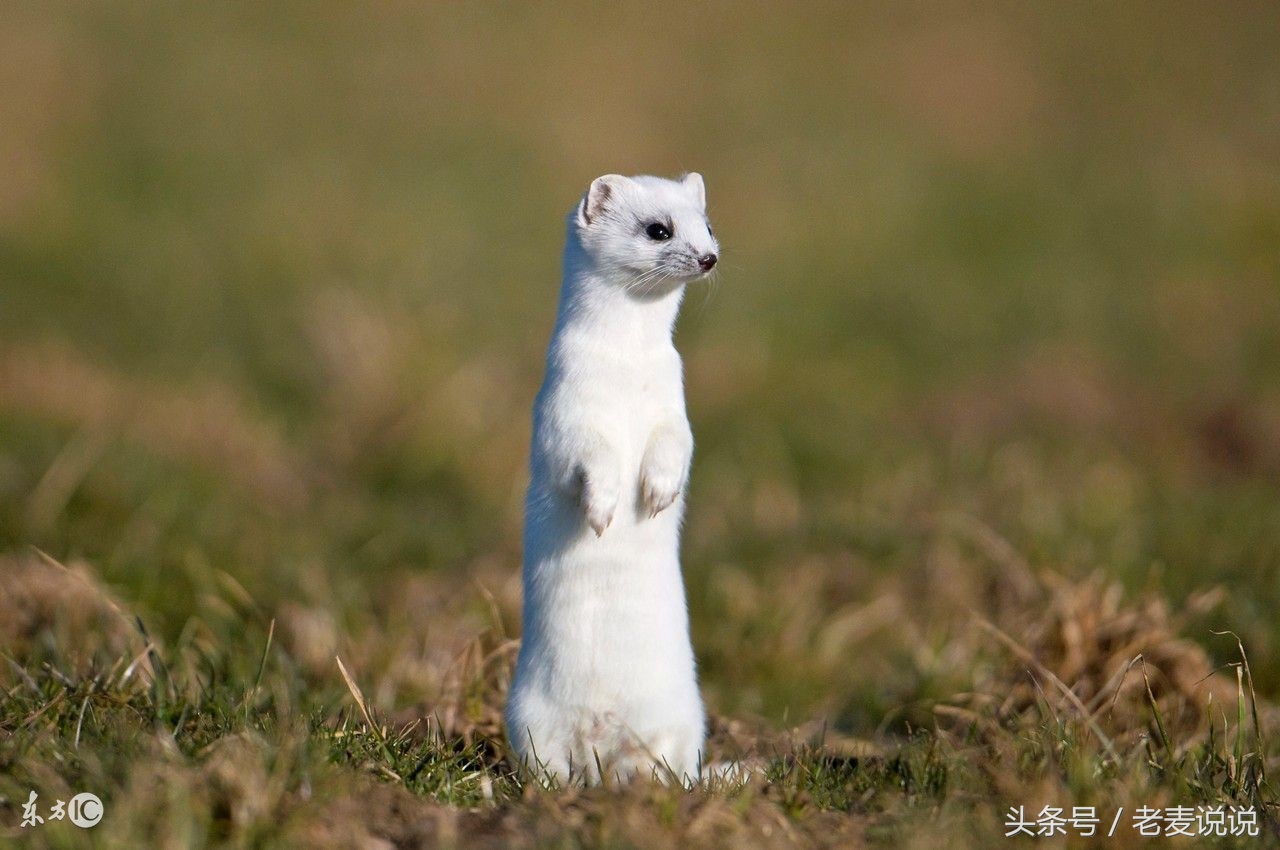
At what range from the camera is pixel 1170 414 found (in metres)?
9.36

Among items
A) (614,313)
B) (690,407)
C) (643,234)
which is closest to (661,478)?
(614,313)

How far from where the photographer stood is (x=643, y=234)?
12.4 ft

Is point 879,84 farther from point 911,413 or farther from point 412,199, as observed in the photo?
point 911,413

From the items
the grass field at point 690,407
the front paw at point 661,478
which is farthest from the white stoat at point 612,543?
the grass field at point 690,407

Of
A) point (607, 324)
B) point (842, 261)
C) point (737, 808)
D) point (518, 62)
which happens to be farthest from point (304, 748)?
point (518, 62)

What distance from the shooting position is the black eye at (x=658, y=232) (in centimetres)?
377

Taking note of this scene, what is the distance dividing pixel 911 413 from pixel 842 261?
3427mm

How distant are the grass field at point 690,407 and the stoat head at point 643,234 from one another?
1246mm

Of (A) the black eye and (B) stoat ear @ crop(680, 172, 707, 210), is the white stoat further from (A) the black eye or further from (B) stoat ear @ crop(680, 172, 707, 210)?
(B) stoat ear @ crop(680, 172, 707, 210)
